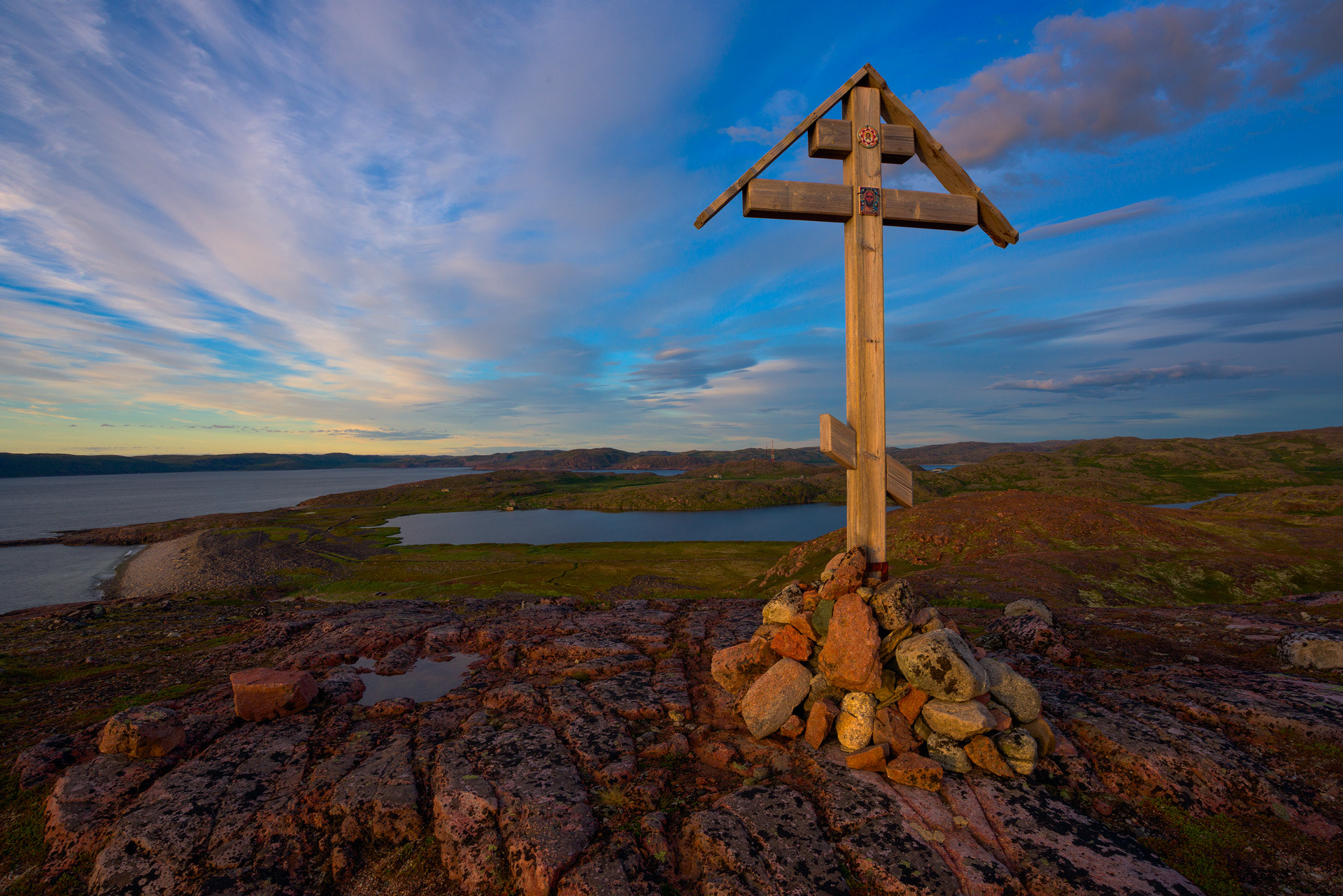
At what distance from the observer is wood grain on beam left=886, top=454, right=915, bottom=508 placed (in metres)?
10.4

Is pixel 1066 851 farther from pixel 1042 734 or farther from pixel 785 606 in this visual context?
pixel 785 606

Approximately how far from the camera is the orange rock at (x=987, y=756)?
7859 mm

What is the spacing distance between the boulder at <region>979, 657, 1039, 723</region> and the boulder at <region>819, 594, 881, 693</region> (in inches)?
80.2

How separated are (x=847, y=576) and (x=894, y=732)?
8.93ft

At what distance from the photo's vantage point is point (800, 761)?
8.38 m

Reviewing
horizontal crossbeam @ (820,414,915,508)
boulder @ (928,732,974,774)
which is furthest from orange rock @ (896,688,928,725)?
horizontal crossbeam @ (820,414,915,508)

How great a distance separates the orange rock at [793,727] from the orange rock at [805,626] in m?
1.52

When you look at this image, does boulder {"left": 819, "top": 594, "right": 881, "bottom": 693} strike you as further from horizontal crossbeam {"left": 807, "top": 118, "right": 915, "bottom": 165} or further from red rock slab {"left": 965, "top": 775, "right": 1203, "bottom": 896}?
horizontal crossbeam {"left": 807, "top": 118, "right": 915, "bottom": 165}

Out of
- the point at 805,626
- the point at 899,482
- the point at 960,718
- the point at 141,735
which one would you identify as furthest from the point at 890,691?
the point at 141,735

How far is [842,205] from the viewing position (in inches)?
398

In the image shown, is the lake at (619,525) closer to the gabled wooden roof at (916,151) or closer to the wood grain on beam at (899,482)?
the wood grain on beam at (899,482)

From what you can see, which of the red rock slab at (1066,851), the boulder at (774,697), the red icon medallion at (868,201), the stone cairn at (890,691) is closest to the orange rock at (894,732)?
the stone cairn at (890,691)

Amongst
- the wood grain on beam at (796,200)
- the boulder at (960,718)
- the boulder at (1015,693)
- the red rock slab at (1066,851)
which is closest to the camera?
the red rock slab at (1066,851)

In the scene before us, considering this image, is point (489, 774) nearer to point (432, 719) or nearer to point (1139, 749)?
point (432, 719)
